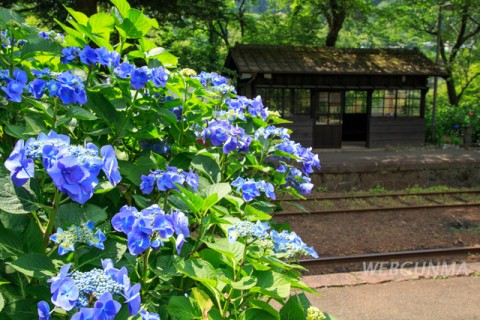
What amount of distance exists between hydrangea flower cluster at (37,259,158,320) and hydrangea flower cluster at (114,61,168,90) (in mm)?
724

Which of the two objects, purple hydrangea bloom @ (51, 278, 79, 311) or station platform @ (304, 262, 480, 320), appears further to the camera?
station platform @ (304, 262, 480, 320)

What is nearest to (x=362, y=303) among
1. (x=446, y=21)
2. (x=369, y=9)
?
(x=369, y=9)

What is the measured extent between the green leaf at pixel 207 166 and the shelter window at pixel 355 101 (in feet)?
55.0

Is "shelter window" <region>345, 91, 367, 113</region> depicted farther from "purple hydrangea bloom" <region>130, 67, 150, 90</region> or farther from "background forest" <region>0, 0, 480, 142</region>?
"purple hydrangea bloom" <region>130, 67, 150, 90</region>

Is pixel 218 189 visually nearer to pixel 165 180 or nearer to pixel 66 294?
pixel 165 180

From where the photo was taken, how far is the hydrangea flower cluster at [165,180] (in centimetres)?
154

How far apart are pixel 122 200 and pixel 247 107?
91 centimetres

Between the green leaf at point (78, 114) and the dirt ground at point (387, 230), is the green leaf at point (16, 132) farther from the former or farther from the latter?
the dirt ground at point (387, 230)

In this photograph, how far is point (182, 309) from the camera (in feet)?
4.51

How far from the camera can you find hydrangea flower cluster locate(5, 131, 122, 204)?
3.62 ft

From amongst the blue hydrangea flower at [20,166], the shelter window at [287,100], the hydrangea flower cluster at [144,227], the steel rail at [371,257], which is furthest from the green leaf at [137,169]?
the shelter window at [287,100]

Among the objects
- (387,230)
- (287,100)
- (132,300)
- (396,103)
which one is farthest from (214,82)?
(396,103)

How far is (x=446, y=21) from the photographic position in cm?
2412

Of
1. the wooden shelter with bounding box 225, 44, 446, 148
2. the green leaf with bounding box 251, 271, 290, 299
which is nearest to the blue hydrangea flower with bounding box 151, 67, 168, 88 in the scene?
the green leaf with bounding box 251, 271, 290, 299
